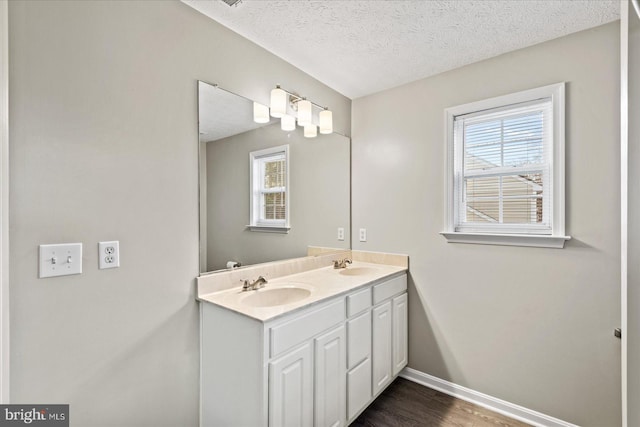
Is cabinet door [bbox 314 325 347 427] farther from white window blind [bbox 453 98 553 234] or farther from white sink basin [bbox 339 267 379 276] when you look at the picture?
white window blind [bbox 453 98 553 234]

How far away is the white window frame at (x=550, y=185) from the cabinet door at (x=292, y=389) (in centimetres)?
143

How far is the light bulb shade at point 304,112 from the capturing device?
7.48ft

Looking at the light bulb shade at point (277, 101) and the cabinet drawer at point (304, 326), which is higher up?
the light bulb shade at point (277, 101)

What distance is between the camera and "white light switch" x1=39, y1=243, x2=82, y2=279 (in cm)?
118

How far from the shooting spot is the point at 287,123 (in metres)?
2.24

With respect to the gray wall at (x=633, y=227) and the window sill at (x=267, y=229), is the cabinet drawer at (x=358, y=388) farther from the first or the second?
the gray wall at (x=633, y=227)

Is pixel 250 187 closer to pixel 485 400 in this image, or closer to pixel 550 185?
pixel 550 185

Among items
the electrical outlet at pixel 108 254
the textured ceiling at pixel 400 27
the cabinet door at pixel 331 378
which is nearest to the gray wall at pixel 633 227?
the textured ceiling at pixel 400 27

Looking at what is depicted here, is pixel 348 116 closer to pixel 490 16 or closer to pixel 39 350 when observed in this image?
pixel 490 16

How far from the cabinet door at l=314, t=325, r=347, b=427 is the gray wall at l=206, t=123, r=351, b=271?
710 mm

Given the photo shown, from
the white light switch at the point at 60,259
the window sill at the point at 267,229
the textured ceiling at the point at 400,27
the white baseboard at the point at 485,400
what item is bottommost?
the white baseboard at the point at 485,400

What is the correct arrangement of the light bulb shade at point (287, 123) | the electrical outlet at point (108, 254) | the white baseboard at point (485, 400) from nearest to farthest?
the electrical outlet at point (108, 254) < the white baseboard at point (485, 400) < the light bulb shade at point (287, 123)

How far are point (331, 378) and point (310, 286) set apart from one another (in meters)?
0.54

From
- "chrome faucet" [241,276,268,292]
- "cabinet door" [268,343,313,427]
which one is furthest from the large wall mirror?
"cabinet door" [268,343,313,427]
